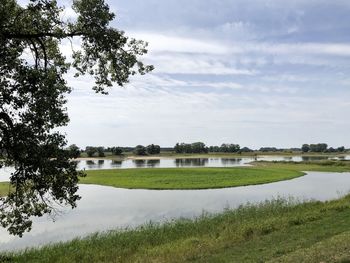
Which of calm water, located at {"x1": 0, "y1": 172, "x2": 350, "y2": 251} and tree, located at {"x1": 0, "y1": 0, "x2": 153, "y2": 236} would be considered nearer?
tree, located at {"x1": 0, "y1": 0, "x2": 153, "y2": 236}

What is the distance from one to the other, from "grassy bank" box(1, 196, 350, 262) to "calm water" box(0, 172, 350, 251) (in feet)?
19.8

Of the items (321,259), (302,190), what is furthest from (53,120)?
(302,190)

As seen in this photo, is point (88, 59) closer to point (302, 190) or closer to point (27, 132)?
point (27, 132)

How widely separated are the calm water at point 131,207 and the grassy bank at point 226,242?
19.8 feet

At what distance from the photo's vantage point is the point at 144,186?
193ft

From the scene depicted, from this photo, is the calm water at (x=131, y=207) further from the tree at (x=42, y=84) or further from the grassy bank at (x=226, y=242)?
the tree at (x=42, y=84)

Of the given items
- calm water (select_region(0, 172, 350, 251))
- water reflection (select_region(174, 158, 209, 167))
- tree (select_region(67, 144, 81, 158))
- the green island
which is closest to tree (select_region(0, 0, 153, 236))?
tree (select_region(67, 144, 81, 158))

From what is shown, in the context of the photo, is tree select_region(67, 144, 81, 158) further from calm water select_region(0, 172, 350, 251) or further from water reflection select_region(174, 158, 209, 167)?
water reflection select_region(174, 158, 209, 167)

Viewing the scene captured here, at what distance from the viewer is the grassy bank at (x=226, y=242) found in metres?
15.0

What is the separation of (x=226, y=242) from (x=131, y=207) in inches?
892

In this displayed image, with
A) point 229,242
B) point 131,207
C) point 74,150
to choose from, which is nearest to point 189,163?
point 131,207

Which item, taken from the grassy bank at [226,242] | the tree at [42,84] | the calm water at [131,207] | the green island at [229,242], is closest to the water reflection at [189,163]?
the calm water at [131,207]

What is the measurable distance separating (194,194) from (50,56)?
3588 cm

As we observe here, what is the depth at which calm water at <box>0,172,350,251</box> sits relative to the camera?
2977 cm
